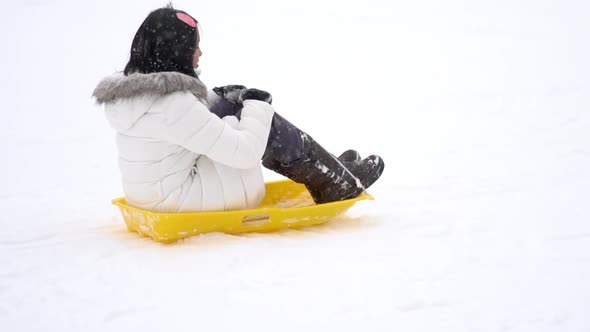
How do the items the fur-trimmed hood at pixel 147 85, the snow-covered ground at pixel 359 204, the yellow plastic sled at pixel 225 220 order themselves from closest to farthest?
A: the snow-covered ground at pixel 359 204
the fur-trimmed hood at pixel 147 85
the yellow plastic sled at pixel 225 220

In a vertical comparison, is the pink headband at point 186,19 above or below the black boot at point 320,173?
above

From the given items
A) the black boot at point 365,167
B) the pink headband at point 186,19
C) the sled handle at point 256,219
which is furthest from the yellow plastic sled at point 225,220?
the pink headband at point 186,19

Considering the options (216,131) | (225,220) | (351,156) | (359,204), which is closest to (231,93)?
(216,131)

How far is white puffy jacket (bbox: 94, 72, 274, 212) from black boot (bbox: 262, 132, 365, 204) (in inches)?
7.1

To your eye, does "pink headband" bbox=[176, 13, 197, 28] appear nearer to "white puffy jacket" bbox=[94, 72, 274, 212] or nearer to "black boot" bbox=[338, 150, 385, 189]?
"white puffy jacket" bbox=[94, 72, 274, 212]

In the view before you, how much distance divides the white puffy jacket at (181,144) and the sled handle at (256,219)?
72 millimetres

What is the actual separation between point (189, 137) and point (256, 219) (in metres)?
0.63

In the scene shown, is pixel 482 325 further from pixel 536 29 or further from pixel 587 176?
pixel 536 29

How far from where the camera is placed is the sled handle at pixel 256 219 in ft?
10.9

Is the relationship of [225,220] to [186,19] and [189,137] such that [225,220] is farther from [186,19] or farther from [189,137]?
[186,19]

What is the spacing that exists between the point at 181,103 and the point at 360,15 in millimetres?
9522

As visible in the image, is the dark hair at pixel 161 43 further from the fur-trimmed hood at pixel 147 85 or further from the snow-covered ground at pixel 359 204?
the snow-covered ground at pixel 359 204

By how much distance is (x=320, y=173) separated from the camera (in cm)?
345

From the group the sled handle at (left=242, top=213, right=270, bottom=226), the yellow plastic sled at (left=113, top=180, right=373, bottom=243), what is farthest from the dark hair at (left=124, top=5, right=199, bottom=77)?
the sled handle at (left=242, top=213, right=270, bottom=226)
